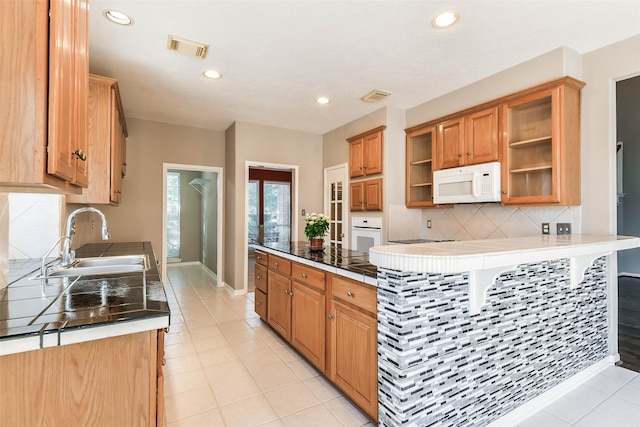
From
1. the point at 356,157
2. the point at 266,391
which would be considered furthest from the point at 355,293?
the point at 356,157

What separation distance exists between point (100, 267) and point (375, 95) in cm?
327

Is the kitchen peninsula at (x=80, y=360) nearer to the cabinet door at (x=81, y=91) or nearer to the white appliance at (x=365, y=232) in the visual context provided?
the cabinet door at (x=81, y=91)

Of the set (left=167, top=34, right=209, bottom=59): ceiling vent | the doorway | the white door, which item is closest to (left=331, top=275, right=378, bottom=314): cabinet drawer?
(left=167, top=34, right=209, bottom=59): ceiling vent

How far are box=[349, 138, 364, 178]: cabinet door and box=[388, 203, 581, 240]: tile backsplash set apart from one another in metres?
0.82

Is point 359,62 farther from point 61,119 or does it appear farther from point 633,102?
point 633,102

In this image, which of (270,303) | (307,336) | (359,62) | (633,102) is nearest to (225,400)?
(307,336)

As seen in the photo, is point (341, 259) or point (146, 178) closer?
point (341, 259)

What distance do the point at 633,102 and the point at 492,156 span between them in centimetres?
407

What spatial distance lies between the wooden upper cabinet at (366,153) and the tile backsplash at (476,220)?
64 cm

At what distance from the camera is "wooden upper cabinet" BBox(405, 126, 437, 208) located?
404cm

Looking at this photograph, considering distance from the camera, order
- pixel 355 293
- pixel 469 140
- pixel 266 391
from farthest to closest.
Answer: pixel 469 140 < pixel 266 391 < pixel 355 293

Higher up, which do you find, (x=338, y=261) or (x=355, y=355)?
(x=338, y=261)

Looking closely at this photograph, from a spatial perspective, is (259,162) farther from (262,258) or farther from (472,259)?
(472,259)

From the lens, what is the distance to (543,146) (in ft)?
9.55
